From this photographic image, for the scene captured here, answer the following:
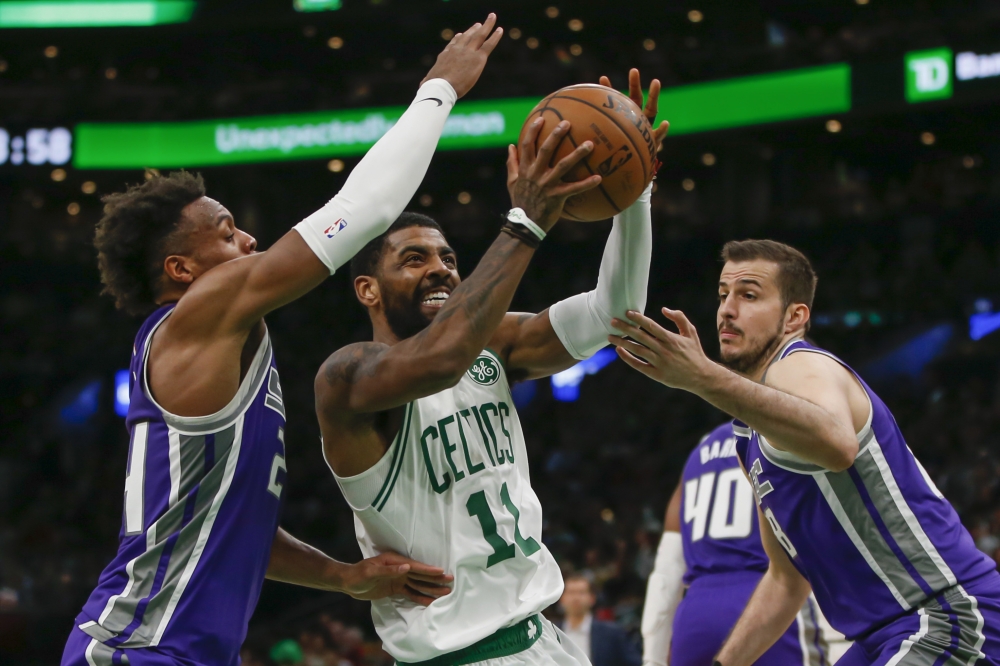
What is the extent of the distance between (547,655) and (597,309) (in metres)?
1.15

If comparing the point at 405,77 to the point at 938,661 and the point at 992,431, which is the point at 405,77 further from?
the point at 938,661

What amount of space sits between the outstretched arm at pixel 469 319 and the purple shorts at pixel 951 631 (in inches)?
63.7

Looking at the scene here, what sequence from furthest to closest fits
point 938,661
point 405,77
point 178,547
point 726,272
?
point 405,77
point 726,272
point 938,661
point 178,547

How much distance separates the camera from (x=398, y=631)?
3.32 metres

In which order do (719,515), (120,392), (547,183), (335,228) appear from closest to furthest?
(335,228), (547,183), (719,515), (120,392)

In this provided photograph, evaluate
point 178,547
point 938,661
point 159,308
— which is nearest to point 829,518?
point 938,661

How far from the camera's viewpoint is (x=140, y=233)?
3.23m

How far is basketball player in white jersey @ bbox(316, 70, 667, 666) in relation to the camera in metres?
2.98

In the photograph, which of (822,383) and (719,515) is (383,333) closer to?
(822,383)

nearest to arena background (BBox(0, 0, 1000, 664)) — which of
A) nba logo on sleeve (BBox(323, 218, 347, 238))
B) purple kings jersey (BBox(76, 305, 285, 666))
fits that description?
→ purple kings jersey (BBox(76, 305, 285, 666))

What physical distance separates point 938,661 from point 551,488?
13.8 meters

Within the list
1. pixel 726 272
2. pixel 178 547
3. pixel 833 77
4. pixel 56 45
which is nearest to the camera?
pixel 178 547

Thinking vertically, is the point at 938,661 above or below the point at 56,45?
below

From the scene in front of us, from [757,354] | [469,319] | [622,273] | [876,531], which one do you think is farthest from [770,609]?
[469,319]
